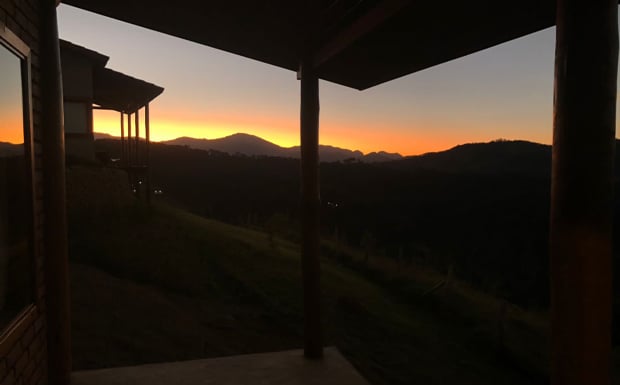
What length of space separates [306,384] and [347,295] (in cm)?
831

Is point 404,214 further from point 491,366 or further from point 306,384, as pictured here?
point 306,384

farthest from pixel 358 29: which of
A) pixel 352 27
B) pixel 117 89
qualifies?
pixel 117 89

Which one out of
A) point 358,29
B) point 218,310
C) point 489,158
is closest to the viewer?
point 358,29

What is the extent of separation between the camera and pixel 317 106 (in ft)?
17.2

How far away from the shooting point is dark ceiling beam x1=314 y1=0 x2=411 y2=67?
3377mm

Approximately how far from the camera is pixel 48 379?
4109mm

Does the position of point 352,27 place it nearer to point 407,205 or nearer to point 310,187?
point 310,187

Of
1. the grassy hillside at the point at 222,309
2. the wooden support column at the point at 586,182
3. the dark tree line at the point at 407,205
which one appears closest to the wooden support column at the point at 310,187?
the grassy hillside at the point at 222,309

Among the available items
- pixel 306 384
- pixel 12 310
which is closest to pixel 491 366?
pixel 306 384

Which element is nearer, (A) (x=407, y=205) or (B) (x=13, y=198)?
(B) (x=13, y=198)

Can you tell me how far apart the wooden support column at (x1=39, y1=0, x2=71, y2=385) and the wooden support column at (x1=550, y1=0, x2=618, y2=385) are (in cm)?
368

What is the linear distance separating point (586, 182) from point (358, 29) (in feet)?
8.17

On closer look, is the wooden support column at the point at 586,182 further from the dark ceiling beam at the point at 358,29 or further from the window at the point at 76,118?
the window at the point at 76,118

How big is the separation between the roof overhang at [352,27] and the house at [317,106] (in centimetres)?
2
